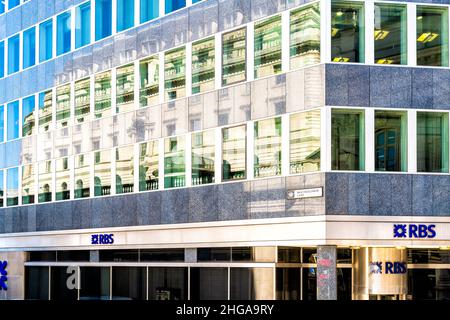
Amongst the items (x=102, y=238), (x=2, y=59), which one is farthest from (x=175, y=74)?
(x=2, y=59)

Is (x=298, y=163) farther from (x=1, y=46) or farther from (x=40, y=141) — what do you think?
(x=1, y=46)

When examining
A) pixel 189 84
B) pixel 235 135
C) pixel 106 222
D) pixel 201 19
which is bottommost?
pixel 106 222

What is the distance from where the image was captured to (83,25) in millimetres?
34281

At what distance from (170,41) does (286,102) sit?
6648 mm

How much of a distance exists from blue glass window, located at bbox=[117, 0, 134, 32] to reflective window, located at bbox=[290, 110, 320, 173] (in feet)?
32.7

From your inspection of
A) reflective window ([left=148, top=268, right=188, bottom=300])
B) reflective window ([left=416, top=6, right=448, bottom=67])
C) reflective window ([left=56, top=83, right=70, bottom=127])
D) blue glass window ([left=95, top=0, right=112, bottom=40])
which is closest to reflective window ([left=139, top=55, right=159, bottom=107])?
blue glass window ([left=95, top=0, right=112, bottom=40])

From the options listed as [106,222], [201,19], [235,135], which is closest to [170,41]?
[201,19]

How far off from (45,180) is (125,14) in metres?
9.01

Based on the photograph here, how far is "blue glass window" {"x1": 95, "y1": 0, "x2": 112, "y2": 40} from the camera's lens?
3264 centimetres

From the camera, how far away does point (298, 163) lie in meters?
24.0

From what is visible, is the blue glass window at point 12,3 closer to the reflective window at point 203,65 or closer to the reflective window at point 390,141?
the reflective window at point 203,65

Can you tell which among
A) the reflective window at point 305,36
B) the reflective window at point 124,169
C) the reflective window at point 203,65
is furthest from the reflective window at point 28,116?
the reflective window at point 305,36

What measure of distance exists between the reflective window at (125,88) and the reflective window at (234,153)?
19.2ft

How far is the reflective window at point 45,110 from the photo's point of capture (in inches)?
1435
